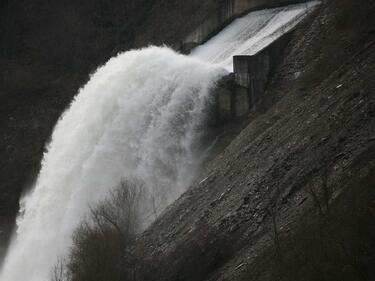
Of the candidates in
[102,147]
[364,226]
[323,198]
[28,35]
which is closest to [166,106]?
[102,147]

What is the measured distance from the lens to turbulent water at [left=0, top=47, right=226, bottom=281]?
1096 inches

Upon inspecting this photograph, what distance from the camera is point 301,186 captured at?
16938 mm

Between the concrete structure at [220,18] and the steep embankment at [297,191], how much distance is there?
920cm

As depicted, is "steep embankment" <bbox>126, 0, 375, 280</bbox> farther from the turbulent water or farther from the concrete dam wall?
the turbulent water

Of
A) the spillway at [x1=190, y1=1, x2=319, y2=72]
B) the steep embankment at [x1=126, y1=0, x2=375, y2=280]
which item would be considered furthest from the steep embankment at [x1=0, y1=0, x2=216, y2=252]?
the steep embankment at [x1=126, y1=0, x2=375, y2=280]

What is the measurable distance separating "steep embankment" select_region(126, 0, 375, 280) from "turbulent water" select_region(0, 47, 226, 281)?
125 inches

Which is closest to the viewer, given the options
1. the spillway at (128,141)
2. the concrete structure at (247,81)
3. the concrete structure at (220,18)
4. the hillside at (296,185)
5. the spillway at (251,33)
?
the hillside at (296,185)

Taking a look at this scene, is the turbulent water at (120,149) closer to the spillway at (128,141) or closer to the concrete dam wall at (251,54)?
the spillway at (128,141)

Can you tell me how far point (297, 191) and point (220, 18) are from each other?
2199 cm

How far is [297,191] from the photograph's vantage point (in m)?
16.9

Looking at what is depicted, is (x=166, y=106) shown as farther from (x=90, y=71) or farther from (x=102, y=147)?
(x=90, y=71)

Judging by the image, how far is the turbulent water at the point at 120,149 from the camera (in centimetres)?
2783

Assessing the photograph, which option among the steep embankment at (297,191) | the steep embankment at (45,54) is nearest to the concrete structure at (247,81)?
the steep embankment at (297,191)

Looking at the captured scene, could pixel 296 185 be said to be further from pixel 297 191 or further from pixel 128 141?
pixel 128 141
